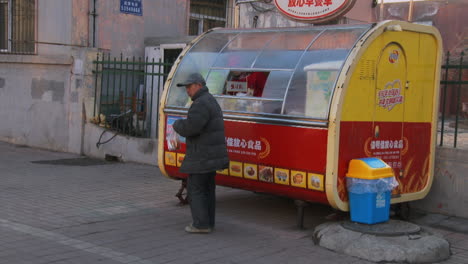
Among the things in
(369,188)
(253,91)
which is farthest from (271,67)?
(369,188)

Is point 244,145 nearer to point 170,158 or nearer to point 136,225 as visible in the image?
point 170,158

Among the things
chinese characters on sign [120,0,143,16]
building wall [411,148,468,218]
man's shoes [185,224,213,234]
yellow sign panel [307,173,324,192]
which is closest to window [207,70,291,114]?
yellow sign panel [307,173,324,192]

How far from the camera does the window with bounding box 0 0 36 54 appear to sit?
12.6 meters

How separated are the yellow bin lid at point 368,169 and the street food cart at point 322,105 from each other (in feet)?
0.28

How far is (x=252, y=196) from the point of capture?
8414 millimetres

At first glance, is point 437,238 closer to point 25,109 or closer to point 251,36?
point 251,36

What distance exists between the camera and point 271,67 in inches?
267

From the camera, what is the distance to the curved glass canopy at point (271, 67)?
20.4 ft

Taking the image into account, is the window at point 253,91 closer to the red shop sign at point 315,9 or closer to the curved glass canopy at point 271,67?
the curved glass canopy at point 271,67

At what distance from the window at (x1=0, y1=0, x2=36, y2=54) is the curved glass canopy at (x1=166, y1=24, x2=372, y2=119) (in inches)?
250

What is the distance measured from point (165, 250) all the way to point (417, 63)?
11.9 ft

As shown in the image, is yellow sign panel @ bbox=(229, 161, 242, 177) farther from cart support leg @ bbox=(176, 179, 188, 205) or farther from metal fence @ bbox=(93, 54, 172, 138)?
metal fence @ bbox=(93, 54, 172, 138)

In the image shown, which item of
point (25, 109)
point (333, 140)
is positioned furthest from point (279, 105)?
point (25, 109)

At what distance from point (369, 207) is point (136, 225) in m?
2.60
